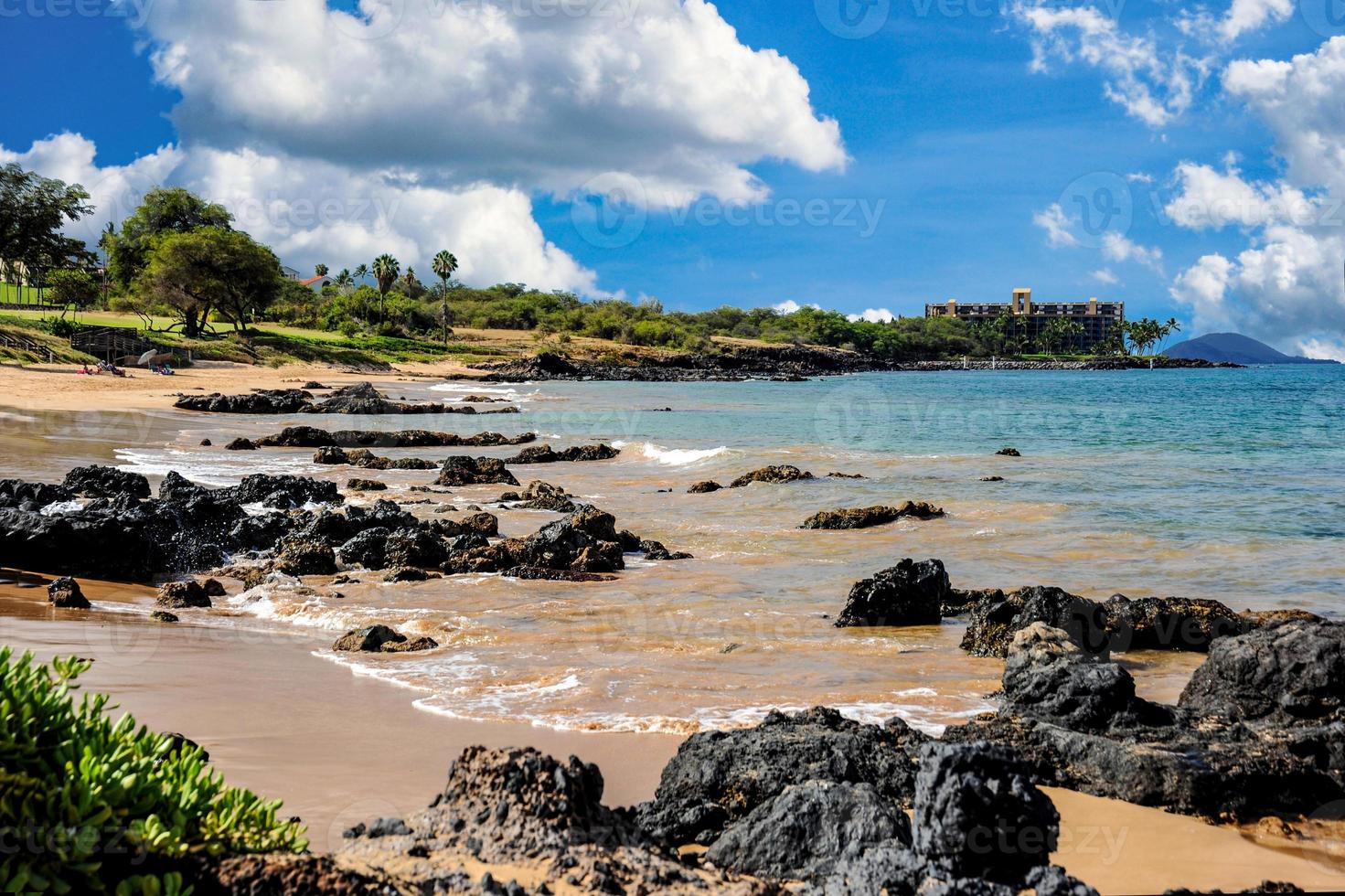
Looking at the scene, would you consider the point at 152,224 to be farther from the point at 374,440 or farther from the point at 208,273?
the point at 374,440

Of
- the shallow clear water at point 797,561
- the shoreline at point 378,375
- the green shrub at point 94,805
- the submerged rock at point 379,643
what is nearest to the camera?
the green shrub at point 94,805

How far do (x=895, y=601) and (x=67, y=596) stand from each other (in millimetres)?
8194

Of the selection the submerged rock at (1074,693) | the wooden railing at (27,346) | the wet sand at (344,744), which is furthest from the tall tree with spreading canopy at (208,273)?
the submerged rock at (1074,693)

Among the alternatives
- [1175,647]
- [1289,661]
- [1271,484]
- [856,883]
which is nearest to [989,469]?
[1271,484]

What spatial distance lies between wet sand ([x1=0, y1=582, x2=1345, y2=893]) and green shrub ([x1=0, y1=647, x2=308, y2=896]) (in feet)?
3.83

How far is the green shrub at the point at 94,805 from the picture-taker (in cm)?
284

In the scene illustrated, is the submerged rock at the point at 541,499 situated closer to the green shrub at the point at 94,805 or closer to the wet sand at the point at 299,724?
the wet sand at the point at 299,724

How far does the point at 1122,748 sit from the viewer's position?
5.77 meters

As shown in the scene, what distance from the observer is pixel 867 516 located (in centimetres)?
1739

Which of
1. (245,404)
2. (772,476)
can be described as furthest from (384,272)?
(772,476)

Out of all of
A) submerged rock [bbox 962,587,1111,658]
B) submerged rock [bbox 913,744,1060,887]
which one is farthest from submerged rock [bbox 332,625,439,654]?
submerged rock [bbox 913,744,1060,887]

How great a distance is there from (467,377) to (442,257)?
114 ft

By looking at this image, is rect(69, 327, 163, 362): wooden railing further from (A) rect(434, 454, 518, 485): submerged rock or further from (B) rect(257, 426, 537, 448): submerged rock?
(A) rect(434, 454, 518, 485): submerged rock

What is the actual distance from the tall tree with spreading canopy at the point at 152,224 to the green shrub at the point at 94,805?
295ft
